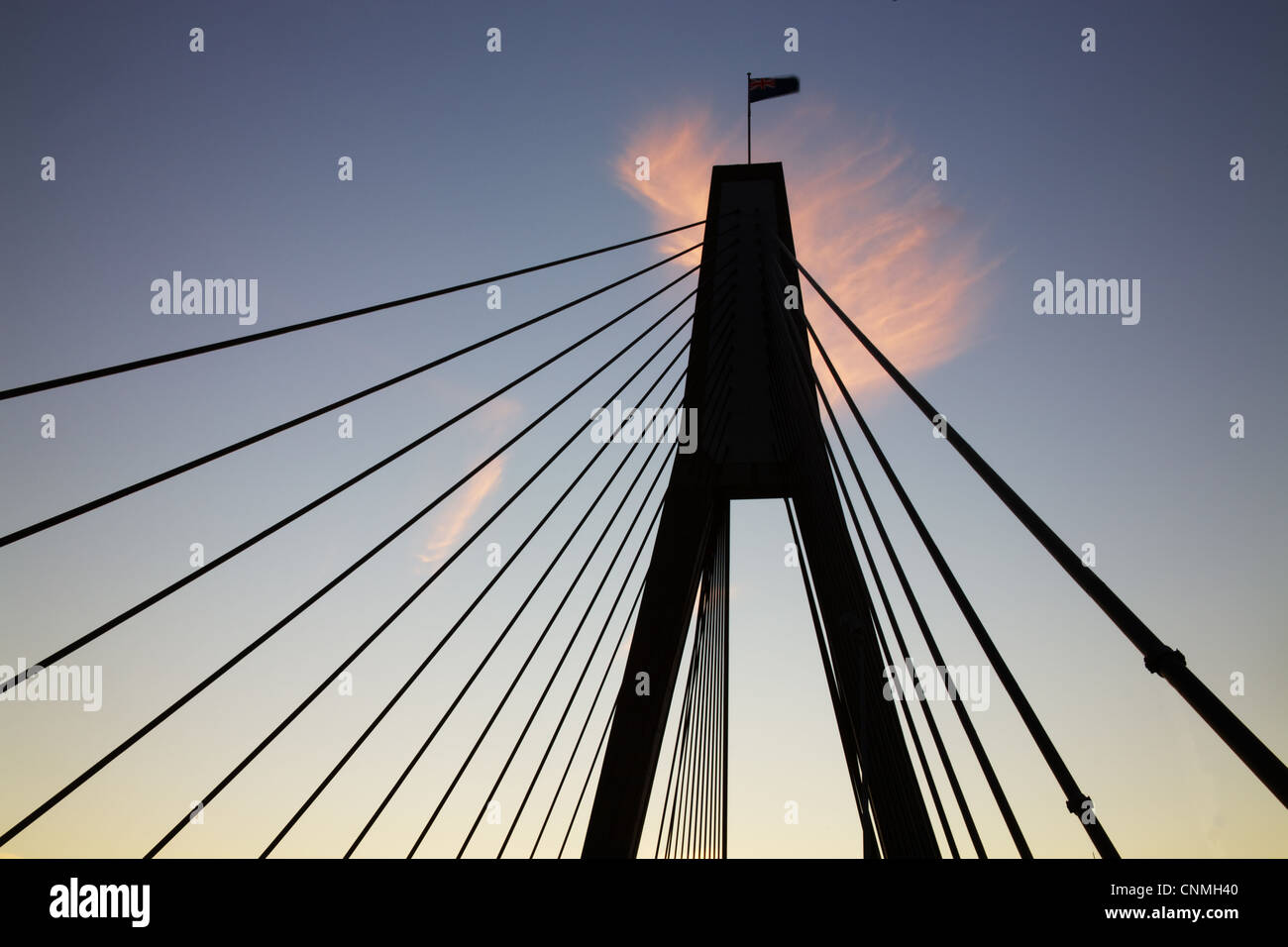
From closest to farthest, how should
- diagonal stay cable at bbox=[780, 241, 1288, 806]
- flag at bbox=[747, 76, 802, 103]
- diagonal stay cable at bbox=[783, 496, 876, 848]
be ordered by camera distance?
diagonal stay cable at bbox=[780, 241, 1288, 806]
diagonal stay cable at bbox=[783, 496, 876, 848]
flag at bbox=[747, 76, 802, 103]

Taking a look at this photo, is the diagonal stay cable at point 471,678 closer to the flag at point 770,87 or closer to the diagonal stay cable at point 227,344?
the diagonal stay cable at point 227,344

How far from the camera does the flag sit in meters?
12.7

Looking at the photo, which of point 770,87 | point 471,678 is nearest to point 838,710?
point 471,678

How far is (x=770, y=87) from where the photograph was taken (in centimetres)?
1277

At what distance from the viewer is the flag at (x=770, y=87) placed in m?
12.7

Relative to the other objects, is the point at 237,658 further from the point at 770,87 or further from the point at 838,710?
the point at 770,87

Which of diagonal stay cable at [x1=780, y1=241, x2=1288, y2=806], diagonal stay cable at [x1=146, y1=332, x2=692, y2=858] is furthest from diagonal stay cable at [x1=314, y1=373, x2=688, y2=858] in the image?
diagonal stay cable at [x1=780, y1=241, x2=1288, y2=806]

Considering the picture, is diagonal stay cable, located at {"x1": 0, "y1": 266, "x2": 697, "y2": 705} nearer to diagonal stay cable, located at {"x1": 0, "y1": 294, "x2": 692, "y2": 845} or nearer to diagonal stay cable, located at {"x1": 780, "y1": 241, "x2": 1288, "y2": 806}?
diagonal stay cable, located at {"x1": 0, "y1": 294, "x2": 692, "y2": 845}

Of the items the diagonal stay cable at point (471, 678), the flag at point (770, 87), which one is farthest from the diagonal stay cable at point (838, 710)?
the flag at point (770, 87)
